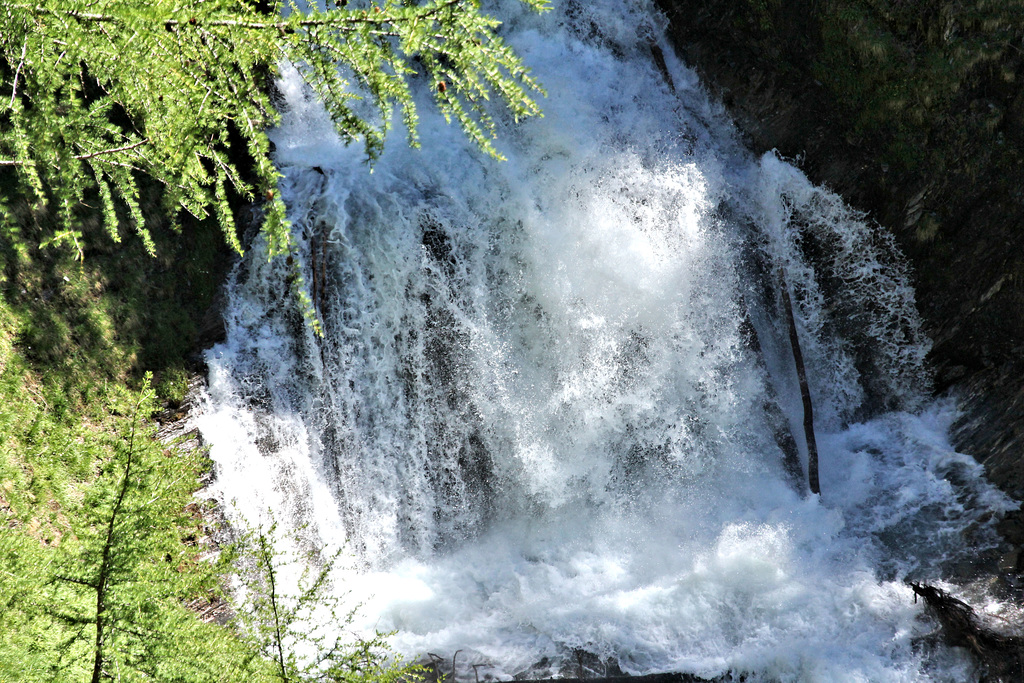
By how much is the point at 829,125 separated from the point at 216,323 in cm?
849

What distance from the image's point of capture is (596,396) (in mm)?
8758

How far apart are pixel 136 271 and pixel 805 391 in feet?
28.4

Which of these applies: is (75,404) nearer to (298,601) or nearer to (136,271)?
(136,271)

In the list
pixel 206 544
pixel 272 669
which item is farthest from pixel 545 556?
pixel 206 544

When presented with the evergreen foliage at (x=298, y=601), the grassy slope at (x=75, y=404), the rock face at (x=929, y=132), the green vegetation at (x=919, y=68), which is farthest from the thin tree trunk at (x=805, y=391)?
the grassy slope at (x=75, y=404)

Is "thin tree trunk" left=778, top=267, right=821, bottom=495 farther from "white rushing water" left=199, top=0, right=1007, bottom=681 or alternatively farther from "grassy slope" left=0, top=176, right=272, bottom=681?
"grassy slope" left=0, top=176, right=272, bottom=681

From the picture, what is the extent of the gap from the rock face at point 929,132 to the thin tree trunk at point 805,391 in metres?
1.55

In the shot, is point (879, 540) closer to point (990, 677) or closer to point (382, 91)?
point (990, 677)

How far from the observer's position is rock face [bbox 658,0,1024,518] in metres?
8.30

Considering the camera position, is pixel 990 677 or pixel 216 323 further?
pixel 216 323

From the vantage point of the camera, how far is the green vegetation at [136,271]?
14.3 ft

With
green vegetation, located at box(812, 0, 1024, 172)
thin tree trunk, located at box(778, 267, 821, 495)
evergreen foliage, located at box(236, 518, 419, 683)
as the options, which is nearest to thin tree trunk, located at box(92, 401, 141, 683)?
evergreen foliage, located at box(236, 518, 419, 683)

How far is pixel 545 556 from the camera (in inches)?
342

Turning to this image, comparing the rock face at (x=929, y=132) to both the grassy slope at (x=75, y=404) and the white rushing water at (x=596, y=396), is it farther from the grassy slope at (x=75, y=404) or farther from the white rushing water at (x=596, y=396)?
the grassy slope at (x=75, y=404)
